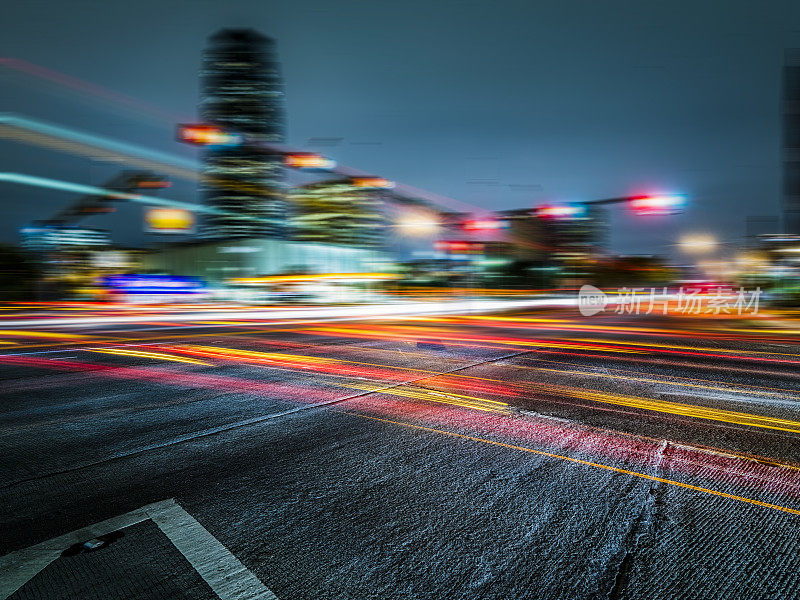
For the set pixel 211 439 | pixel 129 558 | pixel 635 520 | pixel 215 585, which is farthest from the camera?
pixel 211 439

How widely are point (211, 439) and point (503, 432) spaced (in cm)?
278

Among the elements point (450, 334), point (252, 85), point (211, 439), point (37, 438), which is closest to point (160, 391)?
point (37, 438)

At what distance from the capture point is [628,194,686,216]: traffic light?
20.4m

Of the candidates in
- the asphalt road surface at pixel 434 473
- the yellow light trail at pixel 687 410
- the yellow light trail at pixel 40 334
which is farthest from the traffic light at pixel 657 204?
the yellow light trail at pixel 40 334

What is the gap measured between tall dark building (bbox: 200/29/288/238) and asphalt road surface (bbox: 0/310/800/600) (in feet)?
395

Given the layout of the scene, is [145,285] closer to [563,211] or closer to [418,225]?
[418,225]

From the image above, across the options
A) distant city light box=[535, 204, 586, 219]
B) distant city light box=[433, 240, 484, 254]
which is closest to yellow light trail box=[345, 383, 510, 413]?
distant city light box=[535, 204, 586, 219]

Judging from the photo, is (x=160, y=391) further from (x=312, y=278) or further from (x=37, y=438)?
(x=312, y=278)

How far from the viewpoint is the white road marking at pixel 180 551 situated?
2188mm

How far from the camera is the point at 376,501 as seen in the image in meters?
3.06

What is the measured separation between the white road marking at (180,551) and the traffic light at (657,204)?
894 inches

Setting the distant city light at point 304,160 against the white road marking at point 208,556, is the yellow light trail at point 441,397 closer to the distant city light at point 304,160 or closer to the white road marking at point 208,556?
the white road marking at point 208,556

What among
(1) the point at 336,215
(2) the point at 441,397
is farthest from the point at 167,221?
(1) the point at 336,215

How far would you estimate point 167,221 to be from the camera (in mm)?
58906
